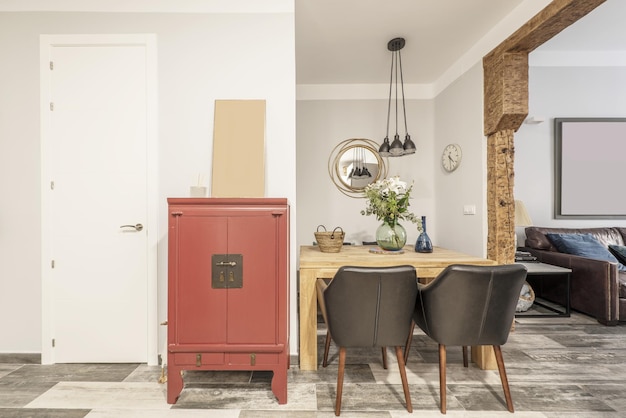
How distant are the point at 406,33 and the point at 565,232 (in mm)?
3257

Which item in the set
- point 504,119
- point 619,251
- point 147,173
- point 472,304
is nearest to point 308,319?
point 472,304

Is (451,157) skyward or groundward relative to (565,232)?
skyward

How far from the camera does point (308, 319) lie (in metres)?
2.22

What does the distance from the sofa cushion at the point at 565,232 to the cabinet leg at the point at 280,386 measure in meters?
3.72

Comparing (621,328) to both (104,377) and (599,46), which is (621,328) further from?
(104,377)

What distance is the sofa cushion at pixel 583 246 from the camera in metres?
3.54

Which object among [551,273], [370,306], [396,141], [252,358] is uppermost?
[396,141]

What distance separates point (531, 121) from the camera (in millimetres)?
4141

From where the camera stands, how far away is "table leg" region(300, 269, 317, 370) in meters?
2.18

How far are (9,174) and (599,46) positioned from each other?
21.2 feet

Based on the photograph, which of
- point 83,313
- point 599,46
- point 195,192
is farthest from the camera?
point 599,46

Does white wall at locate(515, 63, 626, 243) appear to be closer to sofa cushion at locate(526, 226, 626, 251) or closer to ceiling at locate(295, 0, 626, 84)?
sofa cushion at locate(526, 226, 626, 251)

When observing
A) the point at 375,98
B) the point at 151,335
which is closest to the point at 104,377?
the point at 151,335

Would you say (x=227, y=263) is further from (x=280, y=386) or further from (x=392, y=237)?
(x=392, y=237)
